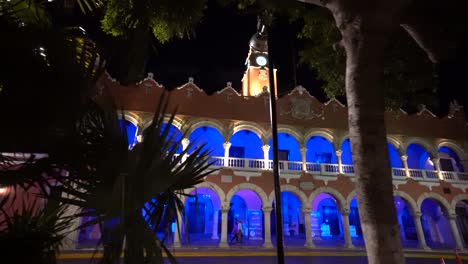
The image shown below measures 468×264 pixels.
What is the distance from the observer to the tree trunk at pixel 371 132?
369cm

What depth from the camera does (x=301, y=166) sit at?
18.2 metres

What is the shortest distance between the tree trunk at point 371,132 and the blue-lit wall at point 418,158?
65.8ft

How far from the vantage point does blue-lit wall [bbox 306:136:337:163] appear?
20.9 meters

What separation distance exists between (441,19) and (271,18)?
133 inches

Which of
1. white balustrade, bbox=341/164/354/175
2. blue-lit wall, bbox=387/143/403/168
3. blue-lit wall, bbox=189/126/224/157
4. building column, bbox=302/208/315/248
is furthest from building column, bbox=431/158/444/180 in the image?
blue-lit wall, bbox=189/126/224/157

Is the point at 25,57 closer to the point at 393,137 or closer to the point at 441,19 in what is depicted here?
the point at 441,19

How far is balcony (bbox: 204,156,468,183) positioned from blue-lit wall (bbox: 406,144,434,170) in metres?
1.88

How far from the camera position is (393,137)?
1947cm

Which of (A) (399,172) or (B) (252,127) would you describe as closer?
(B) (252,127)

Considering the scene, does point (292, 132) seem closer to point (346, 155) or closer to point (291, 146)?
point (291, 146)

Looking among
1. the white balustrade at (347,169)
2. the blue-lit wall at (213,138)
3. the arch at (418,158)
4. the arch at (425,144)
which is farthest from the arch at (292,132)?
the arch at (418,158)

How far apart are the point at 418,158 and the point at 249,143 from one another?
12417mm

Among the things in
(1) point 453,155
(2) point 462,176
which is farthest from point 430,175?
(1) point 453,155

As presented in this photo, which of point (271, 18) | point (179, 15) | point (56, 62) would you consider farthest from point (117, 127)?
point (271, 18)
